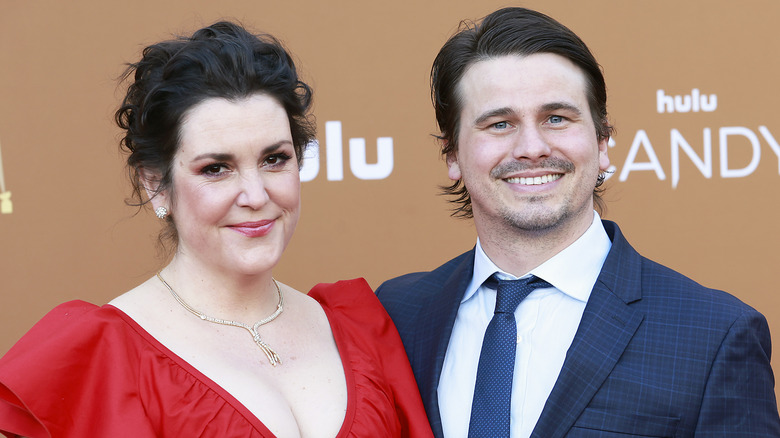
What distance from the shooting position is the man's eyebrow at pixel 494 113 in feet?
6.27

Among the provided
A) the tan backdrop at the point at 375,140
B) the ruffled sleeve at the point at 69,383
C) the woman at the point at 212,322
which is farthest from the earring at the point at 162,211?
the tan backdrop at the point at 375,140

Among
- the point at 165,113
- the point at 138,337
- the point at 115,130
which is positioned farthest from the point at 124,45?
the point at 138,337

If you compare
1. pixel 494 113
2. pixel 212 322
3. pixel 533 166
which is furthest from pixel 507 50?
pixel 212 322

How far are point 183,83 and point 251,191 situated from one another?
0.26 metres

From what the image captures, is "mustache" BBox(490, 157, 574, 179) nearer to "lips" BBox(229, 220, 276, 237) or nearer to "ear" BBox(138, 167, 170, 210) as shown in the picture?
"lips" BBox(229, 220, 276, 237)

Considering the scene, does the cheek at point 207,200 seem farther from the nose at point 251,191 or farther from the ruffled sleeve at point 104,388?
the ruffled sleeve at point 104,388

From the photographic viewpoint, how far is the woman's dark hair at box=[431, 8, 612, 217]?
78.1 inches

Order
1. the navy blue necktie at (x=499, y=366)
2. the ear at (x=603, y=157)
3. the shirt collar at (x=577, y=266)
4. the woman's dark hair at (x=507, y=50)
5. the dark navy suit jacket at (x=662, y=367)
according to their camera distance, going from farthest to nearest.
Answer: the ear at (x=603, y=157) < the woman's dark hair at (x=507, y=50) < the shirt collar at (x=577, y=266) < the navy blue necktie at (x=499, y=366) < the dark navy suit jacket at (x=662, y=367)

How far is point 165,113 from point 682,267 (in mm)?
2118

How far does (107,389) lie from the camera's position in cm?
153

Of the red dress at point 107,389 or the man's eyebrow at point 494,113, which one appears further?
the man's eyebrow at point 494,113

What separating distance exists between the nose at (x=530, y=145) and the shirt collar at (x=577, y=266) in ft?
0.71

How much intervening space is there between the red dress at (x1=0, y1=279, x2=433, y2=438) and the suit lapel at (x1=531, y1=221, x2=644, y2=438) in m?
0.36

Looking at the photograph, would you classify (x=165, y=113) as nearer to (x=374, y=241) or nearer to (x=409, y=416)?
(x=409, y=416)
